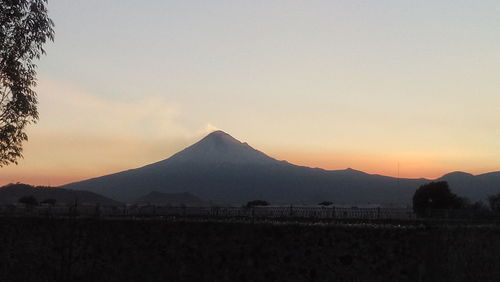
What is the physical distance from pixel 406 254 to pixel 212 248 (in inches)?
397

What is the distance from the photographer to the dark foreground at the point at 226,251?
20.8 m

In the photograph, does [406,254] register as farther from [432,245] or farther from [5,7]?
[5,7]

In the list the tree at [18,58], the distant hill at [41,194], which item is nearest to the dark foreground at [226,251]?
the tree at [18,58]

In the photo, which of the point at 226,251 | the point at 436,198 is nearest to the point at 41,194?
the point at 436,198

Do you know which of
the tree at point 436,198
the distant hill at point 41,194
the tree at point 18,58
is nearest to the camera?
the tree at point 18,58

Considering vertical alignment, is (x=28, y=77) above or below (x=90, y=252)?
above

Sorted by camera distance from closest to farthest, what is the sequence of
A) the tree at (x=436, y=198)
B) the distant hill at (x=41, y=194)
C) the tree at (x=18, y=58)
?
the tree at (x=18, y=58)
the tree at (x=436, y=198)
the distant hill at (x=41, y=194)

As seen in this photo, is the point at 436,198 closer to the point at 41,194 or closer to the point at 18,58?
the point at 18,58

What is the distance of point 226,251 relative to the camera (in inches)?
1081

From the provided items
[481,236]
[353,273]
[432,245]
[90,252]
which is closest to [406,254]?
[353,273]

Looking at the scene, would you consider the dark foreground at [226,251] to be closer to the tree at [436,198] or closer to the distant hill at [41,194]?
the tree at [436,198]

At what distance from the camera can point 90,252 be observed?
31797 millimetres

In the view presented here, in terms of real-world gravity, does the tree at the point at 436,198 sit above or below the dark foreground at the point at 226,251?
above

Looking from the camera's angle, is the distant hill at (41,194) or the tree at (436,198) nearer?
the tree at (436,198)
